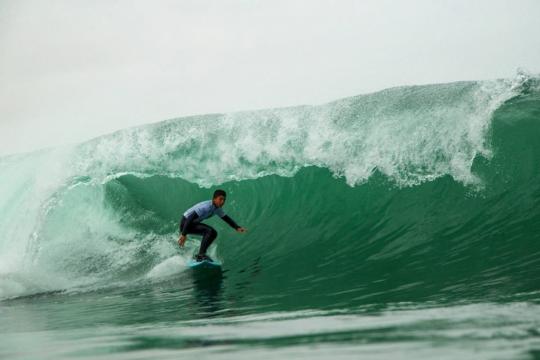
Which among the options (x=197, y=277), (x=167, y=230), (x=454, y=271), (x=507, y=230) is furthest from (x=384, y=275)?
(x=167, y=230)

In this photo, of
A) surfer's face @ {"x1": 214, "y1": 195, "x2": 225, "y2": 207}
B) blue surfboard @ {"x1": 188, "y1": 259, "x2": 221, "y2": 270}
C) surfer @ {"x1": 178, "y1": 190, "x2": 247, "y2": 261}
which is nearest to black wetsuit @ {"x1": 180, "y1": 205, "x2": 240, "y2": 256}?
surfer @ {"x1": 178, "y1": 190, "x2": 247, "y2": 261}

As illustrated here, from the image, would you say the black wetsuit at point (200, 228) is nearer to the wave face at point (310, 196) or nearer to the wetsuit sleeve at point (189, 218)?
the wetsuit sleeve at point (189, 218)

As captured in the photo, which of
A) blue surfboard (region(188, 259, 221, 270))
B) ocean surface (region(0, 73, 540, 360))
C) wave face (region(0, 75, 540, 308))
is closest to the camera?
ocean surface (region(0, 73, 540, 360))

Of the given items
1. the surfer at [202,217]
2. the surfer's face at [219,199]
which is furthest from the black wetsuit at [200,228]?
the surfer's face at [219,199]

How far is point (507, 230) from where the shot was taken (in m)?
8.41

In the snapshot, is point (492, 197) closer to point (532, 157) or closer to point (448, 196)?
point (448, 196)

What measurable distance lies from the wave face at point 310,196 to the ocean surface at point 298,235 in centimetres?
4

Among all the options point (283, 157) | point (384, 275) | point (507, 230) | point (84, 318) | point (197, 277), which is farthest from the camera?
point (283, 157)

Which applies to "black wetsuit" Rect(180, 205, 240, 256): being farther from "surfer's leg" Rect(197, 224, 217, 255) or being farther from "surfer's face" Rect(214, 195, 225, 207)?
"surfer's face" Rect(214, 195, 225, 207)

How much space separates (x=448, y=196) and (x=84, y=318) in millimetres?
5925

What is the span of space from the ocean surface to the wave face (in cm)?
4

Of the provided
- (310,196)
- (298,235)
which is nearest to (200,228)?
→ (298,235)

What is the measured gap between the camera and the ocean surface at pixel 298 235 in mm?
4211

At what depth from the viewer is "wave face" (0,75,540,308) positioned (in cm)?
819
